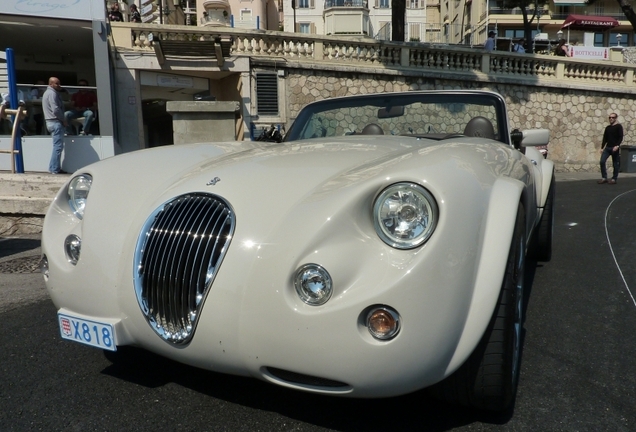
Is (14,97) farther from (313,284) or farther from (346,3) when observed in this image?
(346,3)

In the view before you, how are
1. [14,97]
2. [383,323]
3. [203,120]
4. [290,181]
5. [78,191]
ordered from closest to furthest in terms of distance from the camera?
[383,323]
[290,181]
[78,191]
[203,120]
[14,97]

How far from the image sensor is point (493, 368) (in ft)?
6.25

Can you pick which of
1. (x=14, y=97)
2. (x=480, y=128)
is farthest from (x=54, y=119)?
(x=480, y=128)

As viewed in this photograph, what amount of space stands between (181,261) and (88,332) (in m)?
0.52

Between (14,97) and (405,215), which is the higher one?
(14,97)

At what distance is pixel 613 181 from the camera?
1375 centimetres

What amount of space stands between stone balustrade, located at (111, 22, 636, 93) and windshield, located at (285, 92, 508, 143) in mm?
14212

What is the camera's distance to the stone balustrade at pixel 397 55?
17.4 meters

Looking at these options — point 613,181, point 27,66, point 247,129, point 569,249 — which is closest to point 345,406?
point 569,249

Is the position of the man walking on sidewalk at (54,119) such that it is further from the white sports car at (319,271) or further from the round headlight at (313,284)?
the round headlight at (313,284)

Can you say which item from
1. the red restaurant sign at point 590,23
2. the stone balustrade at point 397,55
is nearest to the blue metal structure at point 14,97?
the stone balustrade at point 397,55

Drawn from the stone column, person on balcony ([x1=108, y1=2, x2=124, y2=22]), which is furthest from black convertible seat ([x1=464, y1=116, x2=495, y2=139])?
person on balcony ([x1=108, y1=2, x2=124, y2=22])

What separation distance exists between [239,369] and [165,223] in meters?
0.62

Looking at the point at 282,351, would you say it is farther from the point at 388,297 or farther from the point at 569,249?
the point at 569,249
